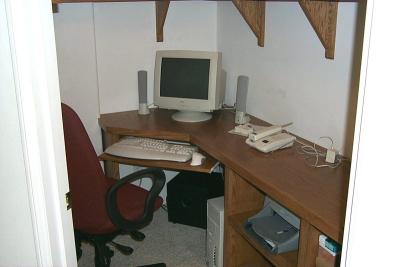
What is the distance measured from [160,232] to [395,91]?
2.31 meters

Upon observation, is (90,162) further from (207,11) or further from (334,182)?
(207,11)

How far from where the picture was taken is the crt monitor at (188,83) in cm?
253

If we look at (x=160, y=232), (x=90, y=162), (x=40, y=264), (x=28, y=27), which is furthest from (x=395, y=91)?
(x=160, y=232)

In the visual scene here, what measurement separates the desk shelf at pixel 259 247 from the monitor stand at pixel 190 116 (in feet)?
2.36

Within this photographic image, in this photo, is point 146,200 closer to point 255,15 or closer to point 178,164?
point 178,164

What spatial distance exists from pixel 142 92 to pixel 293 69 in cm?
99

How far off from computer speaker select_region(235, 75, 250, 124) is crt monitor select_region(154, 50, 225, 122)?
13 cm

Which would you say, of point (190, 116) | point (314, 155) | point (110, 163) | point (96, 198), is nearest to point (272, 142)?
point (314, 155)

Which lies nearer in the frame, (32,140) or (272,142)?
(32,140)

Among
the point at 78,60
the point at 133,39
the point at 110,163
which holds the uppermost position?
the point at 133,39

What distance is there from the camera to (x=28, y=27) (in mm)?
1047

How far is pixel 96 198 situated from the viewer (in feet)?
6.32

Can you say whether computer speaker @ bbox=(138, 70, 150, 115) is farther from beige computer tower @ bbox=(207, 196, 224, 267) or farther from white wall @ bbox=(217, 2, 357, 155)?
beige computer tower @ bbox=(207, 196, 224, 267)

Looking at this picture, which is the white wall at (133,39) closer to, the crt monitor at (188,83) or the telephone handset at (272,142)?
the crt monitor at (188,83)
